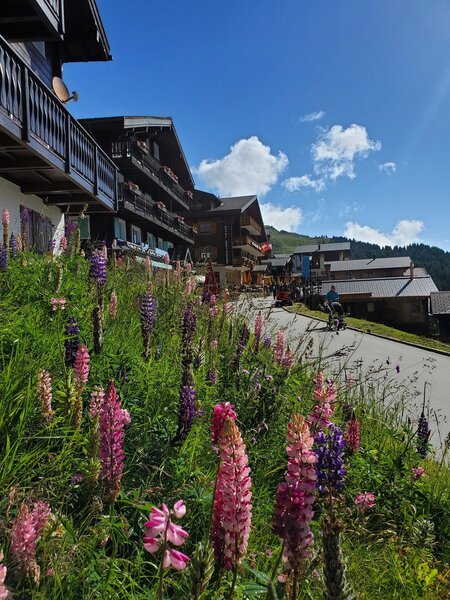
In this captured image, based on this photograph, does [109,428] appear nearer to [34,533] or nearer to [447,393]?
[34,533]

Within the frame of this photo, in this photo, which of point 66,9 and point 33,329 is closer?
point 33,329

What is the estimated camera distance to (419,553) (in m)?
2.94

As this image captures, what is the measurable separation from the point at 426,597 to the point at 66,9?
59.5 ft

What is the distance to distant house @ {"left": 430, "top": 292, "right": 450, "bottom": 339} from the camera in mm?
46300

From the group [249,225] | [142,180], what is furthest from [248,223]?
[142,180]

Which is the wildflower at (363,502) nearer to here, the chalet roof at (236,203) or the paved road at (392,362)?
the paved road at (392,362)

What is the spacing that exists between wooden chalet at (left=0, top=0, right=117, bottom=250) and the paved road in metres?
4.66

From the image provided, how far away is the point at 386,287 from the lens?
155 ft

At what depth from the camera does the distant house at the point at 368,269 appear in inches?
3007

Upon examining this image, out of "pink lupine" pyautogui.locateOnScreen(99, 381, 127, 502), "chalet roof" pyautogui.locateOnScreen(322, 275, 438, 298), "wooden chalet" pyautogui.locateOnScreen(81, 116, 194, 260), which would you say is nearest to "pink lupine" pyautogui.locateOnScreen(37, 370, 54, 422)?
"pink lupine" pyautogui.locateOnScreen(99, 381, 127, 502)

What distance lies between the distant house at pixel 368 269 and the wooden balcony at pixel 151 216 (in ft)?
127

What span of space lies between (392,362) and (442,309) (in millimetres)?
37826

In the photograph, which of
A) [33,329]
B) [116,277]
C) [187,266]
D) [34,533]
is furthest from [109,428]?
[187,266]

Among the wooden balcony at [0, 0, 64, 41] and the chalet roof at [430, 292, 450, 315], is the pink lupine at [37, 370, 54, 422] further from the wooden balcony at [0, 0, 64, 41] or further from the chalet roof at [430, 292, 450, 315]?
the chalet roof at [430, 292, 450, 315]
